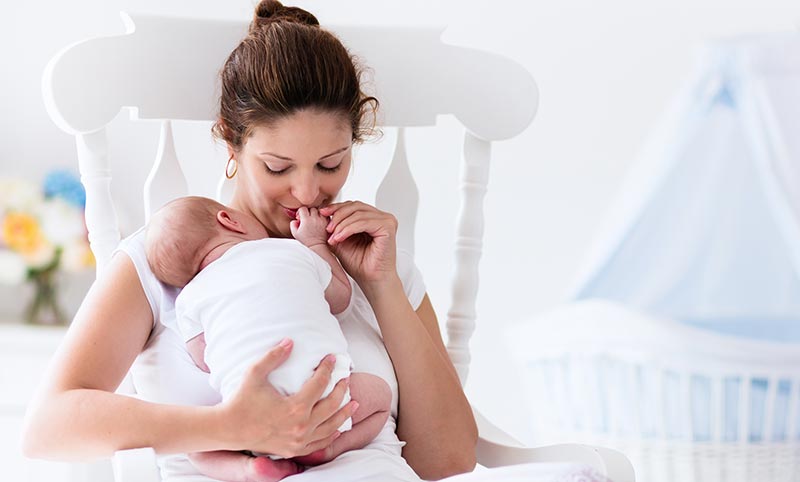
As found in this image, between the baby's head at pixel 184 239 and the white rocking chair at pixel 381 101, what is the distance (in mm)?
188

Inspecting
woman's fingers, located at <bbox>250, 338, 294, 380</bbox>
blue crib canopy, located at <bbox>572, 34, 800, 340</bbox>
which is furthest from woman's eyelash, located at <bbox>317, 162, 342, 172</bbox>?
blue crib canopy, located at <bbox>572, 34, 800, 340</bbox>

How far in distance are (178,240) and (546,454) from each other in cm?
58

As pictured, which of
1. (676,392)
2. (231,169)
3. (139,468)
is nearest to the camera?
(139,468)

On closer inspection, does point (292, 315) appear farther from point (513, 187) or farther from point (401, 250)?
point (513, 187)

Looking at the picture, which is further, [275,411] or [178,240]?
[178,240]

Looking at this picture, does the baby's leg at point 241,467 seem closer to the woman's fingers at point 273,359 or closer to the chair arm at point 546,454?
the woman's fingers at point 273,359

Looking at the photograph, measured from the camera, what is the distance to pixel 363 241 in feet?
4.87

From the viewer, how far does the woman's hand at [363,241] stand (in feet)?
4.68

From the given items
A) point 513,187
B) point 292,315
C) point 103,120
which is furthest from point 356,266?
point 513,187

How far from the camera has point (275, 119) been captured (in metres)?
1.38

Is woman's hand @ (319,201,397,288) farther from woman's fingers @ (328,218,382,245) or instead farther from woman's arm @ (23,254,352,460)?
woman's arm @ (23,254,352,460)

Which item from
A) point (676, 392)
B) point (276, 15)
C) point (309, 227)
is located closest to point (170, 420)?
point (309, 227)

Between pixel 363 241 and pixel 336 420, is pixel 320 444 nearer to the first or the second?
pixel 336 420

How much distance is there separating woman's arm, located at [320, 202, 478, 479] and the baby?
67mm
